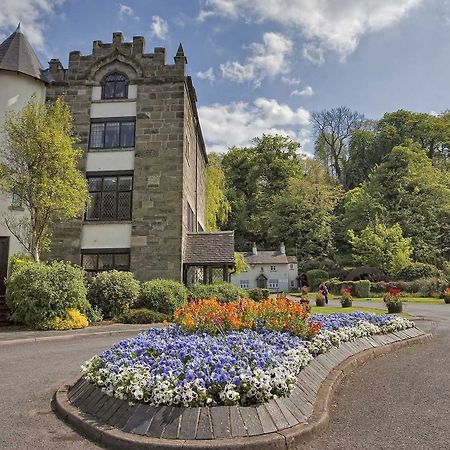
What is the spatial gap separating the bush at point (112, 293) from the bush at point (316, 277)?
39513 mm

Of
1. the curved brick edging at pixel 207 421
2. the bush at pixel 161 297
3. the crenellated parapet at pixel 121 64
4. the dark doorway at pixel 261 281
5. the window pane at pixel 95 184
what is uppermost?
the crenellated parapet at pixel 121 64

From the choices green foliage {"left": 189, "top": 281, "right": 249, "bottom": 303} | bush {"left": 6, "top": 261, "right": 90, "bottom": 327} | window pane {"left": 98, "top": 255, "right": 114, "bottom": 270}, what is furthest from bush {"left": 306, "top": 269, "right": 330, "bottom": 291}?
bush {"left": 6, "top": 261, "right": 90, "bottom": 327}

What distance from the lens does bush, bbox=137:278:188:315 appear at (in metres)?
17.8

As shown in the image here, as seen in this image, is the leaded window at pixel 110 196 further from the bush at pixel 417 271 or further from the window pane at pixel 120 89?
the bush at pixel 417 271

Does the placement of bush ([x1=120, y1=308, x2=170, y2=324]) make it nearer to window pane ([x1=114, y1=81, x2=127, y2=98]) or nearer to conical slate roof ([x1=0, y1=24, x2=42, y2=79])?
window pane ([x1=114, y1=81, x2=127, y2=98])

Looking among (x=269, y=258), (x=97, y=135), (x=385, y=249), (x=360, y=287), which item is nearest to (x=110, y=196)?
(x=97, y=135)

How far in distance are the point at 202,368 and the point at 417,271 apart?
151ft

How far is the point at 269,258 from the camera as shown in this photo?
63500 mm

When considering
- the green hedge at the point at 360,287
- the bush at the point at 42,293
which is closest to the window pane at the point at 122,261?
the bush at the point at 42,293

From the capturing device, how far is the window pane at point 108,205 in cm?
2102

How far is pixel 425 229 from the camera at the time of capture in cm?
5306

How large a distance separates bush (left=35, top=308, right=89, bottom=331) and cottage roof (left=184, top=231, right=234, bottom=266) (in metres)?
6.48

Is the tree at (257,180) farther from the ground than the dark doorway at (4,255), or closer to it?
farther from the ground

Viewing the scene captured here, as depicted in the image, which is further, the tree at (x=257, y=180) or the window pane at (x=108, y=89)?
the tree at (x=257, y=180)
